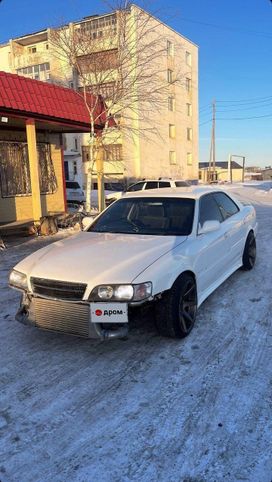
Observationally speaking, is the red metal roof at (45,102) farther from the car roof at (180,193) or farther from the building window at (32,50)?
the building window at (32,50)

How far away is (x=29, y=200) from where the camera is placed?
42.5 ft

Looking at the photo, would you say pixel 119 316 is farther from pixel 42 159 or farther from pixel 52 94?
pixel 42 159

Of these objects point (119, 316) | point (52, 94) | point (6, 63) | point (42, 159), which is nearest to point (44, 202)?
point (42, 159)

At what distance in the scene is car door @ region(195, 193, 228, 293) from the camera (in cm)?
434

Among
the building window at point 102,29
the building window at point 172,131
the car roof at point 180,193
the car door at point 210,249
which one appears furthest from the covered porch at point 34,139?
the building window at point 172,131

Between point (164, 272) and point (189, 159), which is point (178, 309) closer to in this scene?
point (164, 272)

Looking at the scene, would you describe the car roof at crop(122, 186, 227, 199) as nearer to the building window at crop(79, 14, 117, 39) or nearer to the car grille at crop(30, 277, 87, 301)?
the car grille at crop(30, 277, 87, 301)

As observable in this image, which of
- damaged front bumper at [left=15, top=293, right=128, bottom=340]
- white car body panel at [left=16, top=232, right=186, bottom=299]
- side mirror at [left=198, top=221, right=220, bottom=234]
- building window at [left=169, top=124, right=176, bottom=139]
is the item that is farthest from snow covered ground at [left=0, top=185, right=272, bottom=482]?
building window at [left=169, top=124, right=176, bottom=139]

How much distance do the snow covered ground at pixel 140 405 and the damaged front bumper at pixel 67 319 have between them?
30 cm

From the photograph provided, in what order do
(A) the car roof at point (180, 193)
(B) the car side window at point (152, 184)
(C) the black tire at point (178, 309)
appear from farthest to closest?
(B) the car side window at point (152, 184) < (A) the car roof at point (180, 193) < (C) the black tire at point (178, 309)

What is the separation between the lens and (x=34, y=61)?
→ 39.6 metres

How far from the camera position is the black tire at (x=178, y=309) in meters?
3.69

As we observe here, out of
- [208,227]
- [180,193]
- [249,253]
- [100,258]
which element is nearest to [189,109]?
[249,253]

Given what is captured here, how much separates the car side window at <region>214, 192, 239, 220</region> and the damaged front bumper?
8.80 feet
